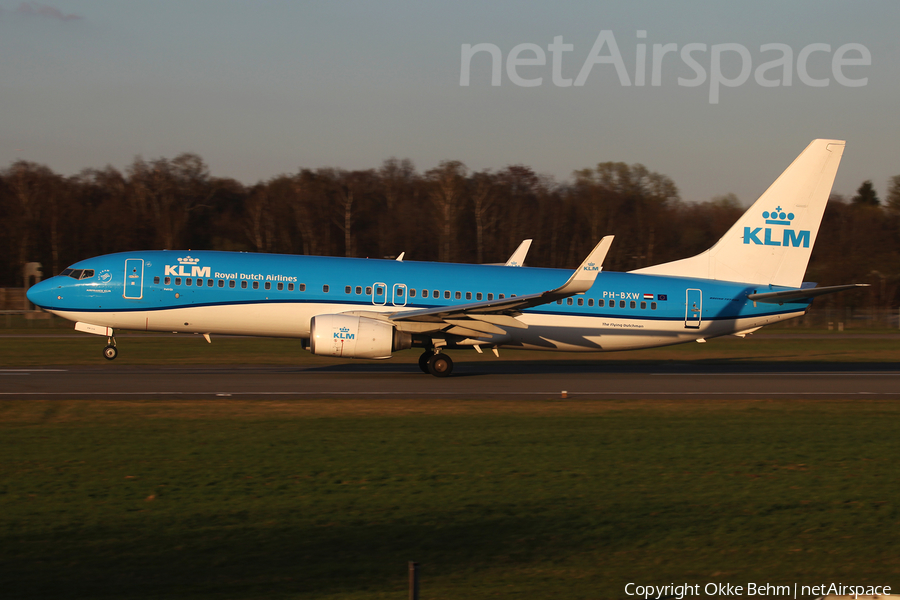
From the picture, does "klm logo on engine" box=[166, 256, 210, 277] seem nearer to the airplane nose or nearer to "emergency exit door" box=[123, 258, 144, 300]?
"emergency exit door" box=[123, 258, 144, 300]

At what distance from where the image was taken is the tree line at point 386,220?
6994cm

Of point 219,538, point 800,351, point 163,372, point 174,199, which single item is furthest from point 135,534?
point 174,199

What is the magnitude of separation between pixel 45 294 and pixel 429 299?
37.4 feet

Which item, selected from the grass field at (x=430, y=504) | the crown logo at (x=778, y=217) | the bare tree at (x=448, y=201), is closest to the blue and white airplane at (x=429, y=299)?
the crown logo at (x=778, y=217)

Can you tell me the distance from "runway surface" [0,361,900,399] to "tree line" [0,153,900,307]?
43746mm

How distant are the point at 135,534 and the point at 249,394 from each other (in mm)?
11148

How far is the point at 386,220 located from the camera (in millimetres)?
77500

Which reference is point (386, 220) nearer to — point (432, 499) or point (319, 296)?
point (319, 296)

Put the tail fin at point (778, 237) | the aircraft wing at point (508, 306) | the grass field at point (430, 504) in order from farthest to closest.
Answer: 1. the tail fin at point (778, 237)
2. the aircraft wing at point (508, 306)
3. the grass field at point (430, 504)

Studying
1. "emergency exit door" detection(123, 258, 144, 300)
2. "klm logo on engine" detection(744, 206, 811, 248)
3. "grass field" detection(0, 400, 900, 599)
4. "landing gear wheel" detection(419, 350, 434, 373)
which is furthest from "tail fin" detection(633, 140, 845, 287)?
"emergency exit door" detection(123, 258, 144, 300)

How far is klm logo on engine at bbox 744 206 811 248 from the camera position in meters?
26.5

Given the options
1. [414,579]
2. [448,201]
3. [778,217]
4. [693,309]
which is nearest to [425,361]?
[693,309]

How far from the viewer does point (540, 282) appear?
2511 centimetres

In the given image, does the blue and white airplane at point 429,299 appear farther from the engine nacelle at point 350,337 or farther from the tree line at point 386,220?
the tree line at point 386,220
